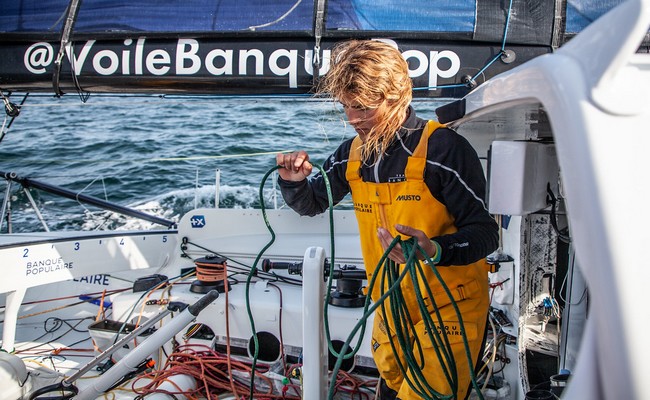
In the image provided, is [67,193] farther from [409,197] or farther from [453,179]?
[453,179]

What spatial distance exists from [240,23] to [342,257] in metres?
1.58

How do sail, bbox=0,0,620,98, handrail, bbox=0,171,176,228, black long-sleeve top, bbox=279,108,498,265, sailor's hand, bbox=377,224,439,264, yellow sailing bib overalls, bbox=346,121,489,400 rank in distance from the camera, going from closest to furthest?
sailor's hand, bbox=377,224,439,264 < black long-sleeve top, bbox=279,108,498,265 < yellow sailing bib overalls, bbox=346,121,489,400 < sail, bbox=0,0,620,98 < handrail, bbox=0,171,176,228

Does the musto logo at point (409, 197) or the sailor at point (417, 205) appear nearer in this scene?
the sailor at point (417, 205)

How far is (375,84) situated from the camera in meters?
1.83

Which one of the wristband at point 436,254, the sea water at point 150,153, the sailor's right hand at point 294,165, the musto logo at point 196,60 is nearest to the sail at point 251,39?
the musto logo at point 196,60

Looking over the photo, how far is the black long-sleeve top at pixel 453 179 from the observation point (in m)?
1.80

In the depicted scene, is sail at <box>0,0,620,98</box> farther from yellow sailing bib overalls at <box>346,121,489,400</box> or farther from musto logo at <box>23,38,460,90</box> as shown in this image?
yellow sailing bib overalls at <box>346,121,489,400</box>

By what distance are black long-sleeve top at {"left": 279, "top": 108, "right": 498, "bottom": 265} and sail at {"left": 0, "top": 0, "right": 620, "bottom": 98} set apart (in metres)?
1.29

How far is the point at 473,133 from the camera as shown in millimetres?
2732

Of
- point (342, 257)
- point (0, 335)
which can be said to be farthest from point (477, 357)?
point (0, 335)

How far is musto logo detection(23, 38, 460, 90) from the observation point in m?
3.21

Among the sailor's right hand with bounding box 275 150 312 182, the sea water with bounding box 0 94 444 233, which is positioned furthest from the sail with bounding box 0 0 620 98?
the sea water with bounding box 0 94 444 233

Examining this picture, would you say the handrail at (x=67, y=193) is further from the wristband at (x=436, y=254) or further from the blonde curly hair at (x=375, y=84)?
the wristband at (x=436, y=254)

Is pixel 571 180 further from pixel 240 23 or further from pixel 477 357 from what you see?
pixel 240 23
